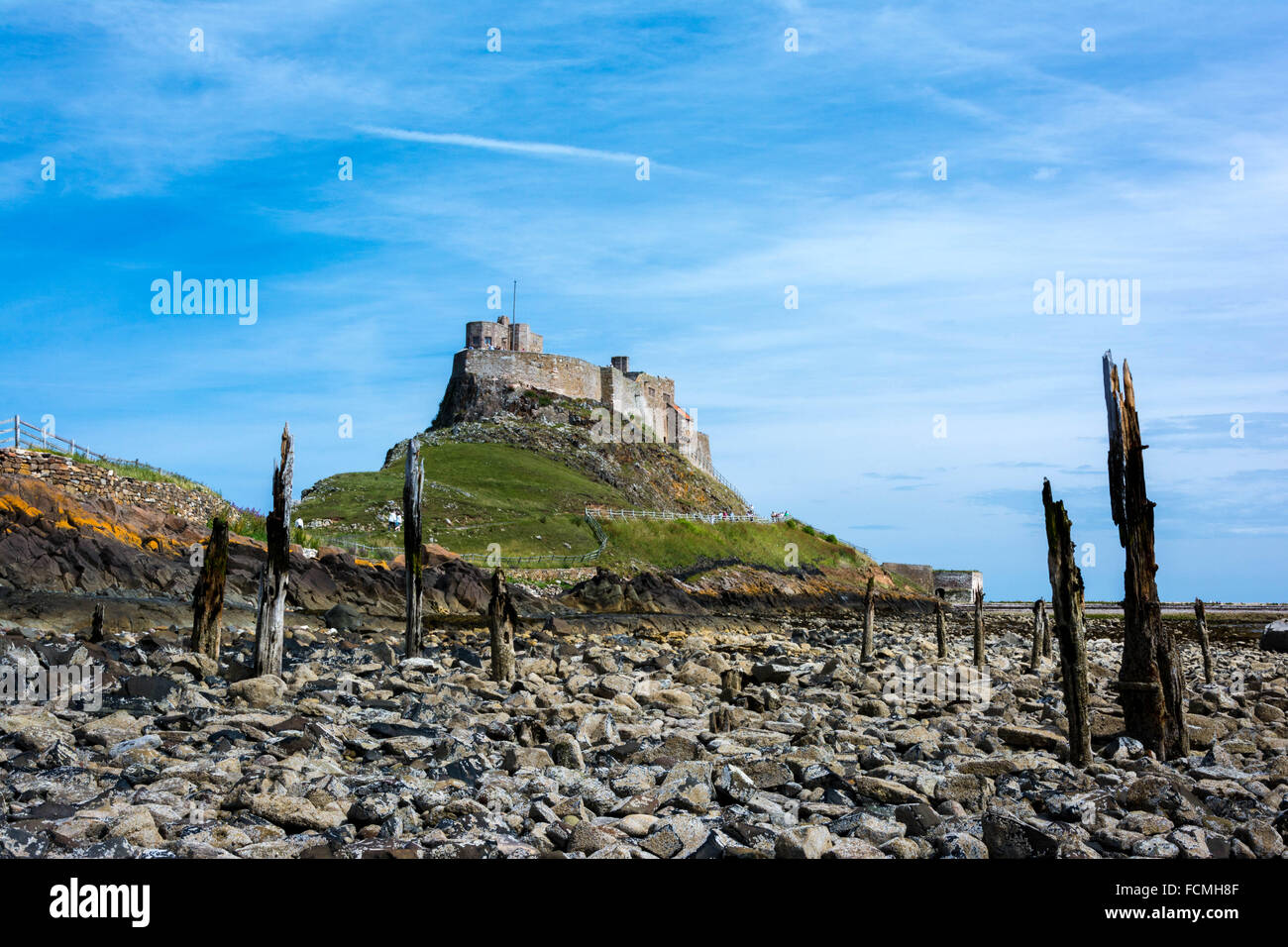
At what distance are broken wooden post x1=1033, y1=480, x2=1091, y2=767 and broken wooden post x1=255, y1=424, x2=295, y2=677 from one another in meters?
11.2

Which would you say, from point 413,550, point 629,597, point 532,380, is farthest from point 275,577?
point 532,380

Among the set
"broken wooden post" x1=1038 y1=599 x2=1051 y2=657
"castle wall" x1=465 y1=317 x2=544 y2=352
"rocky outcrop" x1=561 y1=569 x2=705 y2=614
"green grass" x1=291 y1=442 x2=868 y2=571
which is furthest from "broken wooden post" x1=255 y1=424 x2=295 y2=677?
"castle wall" x1=465 y1=317 x2=544 y2=352

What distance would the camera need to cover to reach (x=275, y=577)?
16.3 meters

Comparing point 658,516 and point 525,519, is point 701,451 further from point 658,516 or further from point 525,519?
point 525,519

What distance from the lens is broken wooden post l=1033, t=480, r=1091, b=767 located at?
37.7 ft

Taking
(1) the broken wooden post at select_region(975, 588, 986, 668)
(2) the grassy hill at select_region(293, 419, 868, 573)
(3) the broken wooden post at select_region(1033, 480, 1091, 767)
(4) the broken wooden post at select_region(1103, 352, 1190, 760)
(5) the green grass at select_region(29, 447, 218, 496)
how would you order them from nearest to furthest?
(3) the broken wooden post at select_region(1033, 480, 1091, 767) < (4) the broken wooden post at select_region(1103, 352, 1190, 760) < (1) the broken wooden post at select_region(975, 588, 986, 668) < (5) the green grass at select_region(29, 447, 218, 496) < (2) the grassy hill at select_region(293, 419, 868, 573)

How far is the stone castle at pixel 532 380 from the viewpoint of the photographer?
91000 millimetres

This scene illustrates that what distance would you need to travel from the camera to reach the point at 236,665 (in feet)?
52.9

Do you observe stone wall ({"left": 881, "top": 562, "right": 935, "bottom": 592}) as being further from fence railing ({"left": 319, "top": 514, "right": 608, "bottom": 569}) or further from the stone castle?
fence railing ({"left": 319, "top": 514, "right": 608, "bottom": 569})

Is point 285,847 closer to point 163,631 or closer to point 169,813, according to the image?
point 169,813

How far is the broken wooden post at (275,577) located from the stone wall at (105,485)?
16.9 meters

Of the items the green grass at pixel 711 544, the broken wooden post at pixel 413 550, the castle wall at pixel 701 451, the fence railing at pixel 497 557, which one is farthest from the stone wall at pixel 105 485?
the castle wall at pixel 701 451
